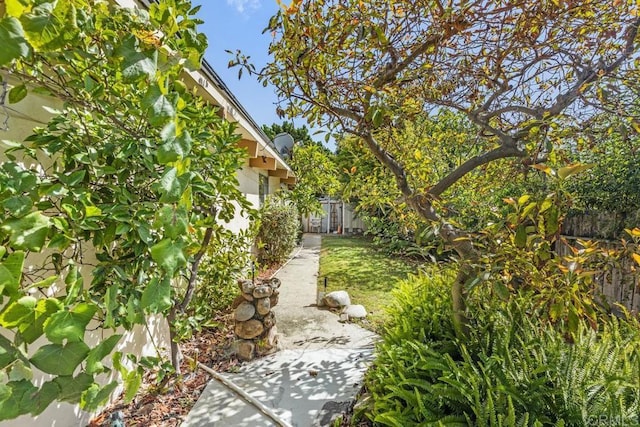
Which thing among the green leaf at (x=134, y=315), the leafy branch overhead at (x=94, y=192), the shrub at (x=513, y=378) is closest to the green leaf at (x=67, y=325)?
the leafy branch overhead at (x=94, y=192)

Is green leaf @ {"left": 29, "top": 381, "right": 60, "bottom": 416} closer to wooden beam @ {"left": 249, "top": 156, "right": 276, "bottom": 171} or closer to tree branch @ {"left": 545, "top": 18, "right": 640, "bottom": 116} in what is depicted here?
tree branch @ {"left": 545, "top": 18, "right": 640, "bottom": 116}

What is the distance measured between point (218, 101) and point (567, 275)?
4.58m

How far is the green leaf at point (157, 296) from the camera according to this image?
1.20 m

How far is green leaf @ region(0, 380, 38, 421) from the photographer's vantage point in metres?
0.99

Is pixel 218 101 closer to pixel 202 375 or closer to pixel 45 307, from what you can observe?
pixel 202 375

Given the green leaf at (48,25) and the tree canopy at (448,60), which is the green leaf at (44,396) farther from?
the tree canopy at (448,60)

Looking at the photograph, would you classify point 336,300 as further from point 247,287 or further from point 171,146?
point 171,146

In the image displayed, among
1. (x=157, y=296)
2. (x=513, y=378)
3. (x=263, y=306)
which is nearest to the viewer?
(x=157, y=296)

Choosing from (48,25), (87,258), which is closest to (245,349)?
(87,258)

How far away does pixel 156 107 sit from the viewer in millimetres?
1066

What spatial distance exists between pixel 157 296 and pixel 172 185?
0.46 meters

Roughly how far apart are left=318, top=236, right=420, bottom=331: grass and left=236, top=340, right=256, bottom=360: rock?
216 centimetres

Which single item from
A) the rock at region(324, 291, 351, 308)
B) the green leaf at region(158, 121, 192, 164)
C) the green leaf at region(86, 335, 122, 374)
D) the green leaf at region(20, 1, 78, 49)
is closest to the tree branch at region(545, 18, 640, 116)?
the green leaf at region(158, 121, 192, 164)

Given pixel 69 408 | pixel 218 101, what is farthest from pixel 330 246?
pixel 69 408
